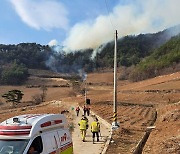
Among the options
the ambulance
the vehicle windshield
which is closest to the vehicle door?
the ambulance

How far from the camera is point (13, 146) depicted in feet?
30.7

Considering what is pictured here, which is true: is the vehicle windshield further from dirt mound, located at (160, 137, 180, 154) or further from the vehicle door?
dirt mound, located at (160, 137, 180, 154)

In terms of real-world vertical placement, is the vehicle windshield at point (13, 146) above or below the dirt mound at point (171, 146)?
above

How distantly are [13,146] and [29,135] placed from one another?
0.51 m

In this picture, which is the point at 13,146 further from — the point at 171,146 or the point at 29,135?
the point at 171,146

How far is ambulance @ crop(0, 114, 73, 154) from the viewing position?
9.37 meters

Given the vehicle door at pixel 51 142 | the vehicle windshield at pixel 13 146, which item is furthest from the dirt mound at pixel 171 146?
the vehicle windshield at pixel 13 146

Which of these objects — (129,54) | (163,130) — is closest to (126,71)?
(129,54)

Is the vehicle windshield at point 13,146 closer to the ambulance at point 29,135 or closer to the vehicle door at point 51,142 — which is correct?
the ambulance at point 29,135

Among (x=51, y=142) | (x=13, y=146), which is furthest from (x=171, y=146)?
(x=13, y=146)

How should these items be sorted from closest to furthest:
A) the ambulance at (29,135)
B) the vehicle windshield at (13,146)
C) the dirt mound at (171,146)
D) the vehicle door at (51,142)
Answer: the vehicle windshield at (13,146)
the ambulance at (29,135)
the vehicle door at (51,142)
the dirt mound at (171,146)

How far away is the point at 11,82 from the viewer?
13925 cm

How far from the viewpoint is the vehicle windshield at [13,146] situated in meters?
9.23

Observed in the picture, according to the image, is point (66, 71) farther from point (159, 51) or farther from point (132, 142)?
point (132, 142)
